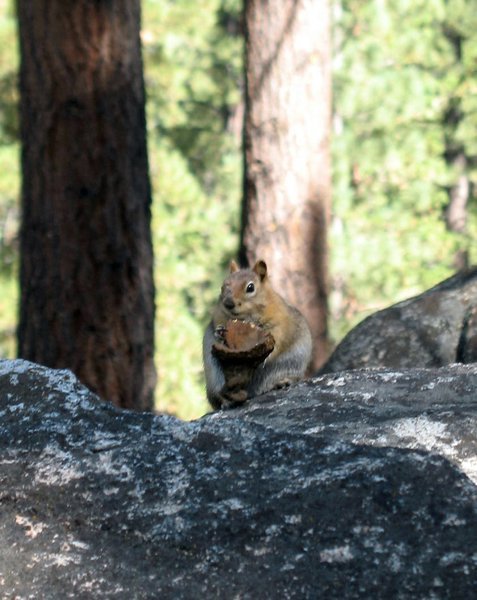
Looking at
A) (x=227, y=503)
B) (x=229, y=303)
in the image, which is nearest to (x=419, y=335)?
(x=229, y=303)

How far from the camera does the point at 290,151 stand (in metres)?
8.99

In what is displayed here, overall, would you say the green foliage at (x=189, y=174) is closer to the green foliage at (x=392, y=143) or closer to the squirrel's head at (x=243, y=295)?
the green foliage at (x=392, y=143)

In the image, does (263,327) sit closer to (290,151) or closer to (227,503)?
(227,503)

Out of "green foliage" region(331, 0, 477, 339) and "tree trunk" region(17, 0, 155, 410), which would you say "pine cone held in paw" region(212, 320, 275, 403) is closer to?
"tree trunk" region(17, 0, 155, 410)

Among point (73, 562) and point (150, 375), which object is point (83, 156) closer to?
point (150, 375)

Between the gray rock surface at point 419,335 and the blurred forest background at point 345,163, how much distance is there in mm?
9834

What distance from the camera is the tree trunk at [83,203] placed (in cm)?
646

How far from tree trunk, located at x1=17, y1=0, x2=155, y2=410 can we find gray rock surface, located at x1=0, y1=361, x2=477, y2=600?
3.33m

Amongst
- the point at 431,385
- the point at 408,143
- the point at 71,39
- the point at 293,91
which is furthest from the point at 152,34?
the point at 431,385

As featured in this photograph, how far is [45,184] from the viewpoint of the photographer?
21.3 feet

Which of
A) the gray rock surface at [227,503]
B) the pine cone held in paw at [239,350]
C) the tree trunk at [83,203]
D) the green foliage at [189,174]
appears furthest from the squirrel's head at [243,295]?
the green foliage at [189,174]

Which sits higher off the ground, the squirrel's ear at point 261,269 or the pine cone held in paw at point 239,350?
the squirrel's ear at point 261,269

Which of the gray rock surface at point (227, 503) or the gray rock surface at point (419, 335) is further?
the gray rock surface at point (419, 335)

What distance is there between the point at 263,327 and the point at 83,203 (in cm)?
226
